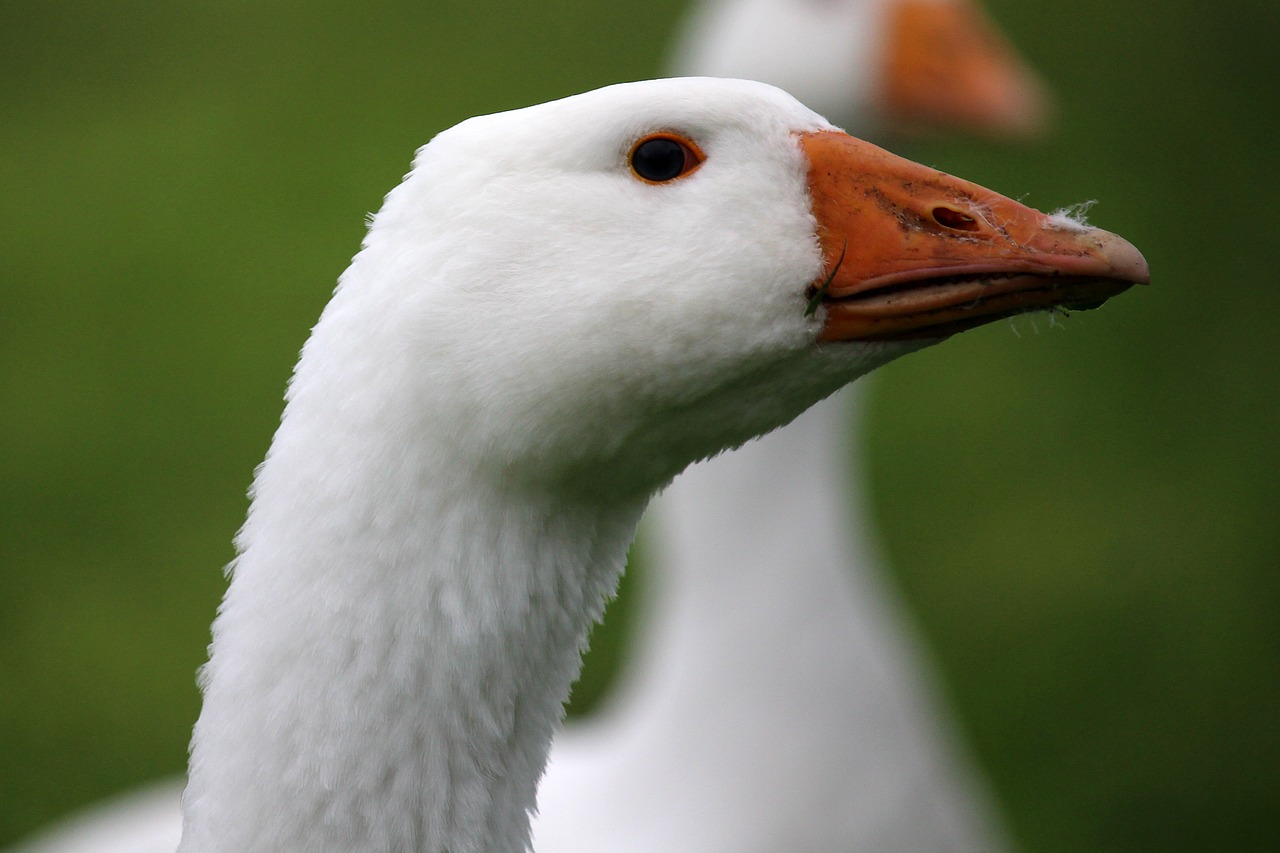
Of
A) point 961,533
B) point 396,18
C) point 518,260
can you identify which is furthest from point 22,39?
point 518,260

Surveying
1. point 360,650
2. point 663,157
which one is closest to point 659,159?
point 663,157

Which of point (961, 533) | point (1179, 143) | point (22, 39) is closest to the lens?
point (961, 533)

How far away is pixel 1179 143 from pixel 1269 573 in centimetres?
533

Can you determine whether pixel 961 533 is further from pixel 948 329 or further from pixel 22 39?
pixel 22 39

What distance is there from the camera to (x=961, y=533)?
8.84 meters

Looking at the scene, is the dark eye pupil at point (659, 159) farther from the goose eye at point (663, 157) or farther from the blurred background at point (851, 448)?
the blurred background at point (851, 448)

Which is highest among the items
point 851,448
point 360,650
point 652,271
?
point 851,448

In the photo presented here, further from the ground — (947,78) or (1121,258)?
(947,78)

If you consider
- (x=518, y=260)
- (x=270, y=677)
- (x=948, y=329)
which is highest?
(x=518, y=260)

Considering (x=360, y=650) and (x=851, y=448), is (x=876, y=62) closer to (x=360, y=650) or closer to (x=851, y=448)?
(x=851, y=448)

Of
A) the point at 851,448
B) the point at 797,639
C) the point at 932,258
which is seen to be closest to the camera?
the point at 932,258

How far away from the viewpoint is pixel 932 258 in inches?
77.5

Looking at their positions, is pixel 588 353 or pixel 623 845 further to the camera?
pixel 623 845

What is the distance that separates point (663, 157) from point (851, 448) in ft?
10.1
